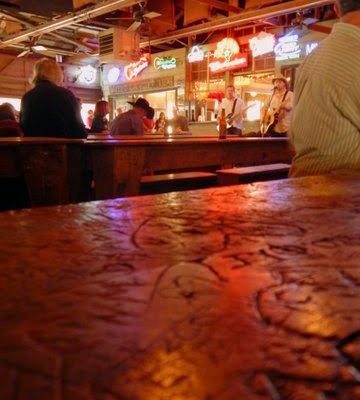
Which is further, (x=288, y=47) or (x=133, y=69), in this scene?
(x=133, y=69)

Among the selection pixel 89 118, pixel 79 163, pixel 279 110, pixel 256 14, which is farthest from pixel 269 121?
pixel 89 118

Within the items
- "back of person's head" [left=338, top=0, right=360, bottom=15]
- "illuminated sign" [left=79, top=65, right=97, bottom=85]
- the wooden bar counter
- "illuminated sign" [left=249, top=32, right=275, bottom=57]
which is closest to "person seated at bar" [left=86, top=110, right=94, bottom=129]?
"illuminated sign" [left=79, top=65, right=97, bottom=85]

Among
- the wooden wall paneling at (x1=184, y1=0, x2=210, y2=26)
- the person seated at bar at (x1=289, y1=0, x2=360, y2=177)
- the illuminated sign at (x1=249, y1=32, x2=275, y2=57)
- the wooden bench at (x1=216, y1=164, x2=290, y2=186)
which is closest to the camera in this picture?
the person seated at bar at (x1=289, y1=0, x2=360, y2=177)

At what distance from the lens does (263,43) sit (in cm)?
964

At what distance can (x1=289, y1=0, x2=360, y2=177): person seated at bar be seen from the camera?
1.92m

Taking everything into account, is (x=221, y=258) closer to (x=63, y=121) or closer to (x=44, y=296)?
(x=44, y=296)

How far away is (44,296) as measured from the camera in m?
0.47

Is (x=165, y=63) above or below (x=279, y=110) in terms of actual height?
above

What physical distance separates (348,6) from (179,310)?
79.9 inches

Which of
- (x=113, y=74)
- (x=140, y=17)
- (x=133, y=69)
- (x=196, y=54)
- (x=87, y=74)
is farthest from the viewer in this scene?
(x=87, y=74)

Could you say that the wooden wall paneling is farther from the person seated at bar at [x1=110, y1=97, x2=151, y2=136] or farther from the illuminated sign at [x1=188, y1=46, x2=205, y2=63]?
the person seated at bar at [x1=110, y1=97, x2=151, y2=136]

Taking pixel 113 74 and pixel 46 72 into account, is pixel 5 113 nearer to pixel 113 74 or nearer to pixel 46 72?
pixel 46 72

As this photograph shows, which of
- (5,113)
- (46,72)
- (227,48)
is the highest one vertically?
(227,48)

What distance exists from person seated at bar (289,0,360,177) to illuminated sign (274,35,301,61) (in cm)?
812
